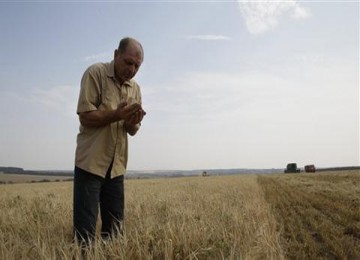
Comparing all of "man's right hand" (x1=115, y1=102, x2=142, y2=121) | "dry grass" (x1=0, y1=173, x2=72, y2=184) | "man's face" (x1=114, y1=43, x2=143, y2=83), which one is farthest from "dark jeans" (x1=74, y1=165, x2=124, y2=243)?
"dry grass" (x1=0, y1=173, x2=72, y2=184)

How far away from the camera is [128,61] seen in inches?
151

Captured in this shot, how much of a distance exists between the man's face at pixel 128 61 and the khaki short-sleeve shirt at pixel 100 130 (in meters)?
0.10

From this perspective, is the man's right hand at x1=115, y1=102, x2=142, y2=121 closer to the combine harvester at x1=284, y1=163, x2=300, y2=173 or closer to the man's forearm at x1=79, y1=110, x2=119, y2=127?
the man's forearm at x1=79, y1=110, x2=119, y2=127

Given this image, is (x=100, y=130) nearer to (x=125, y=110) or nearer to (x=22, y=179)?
(x=125, y=110)

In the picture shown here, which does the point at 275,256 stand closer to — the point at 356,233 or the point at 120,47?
the point at 120,47

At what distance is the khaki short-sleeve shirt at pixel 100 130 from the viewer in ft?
12.5

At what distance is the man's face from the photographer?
150 inches

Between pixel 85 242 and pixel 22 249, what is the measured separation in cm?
82

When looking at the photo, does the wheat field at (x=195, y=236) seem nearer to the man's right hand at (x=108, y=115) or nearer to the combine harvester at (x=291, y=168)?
the man's right hand at (x=108, y=115)

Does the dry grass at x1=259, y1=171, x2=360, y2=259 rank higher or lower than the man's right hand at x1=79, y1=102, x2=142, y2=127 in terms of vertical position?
lower

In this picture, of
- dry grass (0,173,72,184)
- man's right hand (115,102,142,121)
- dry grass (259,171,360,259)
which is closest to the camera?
man's right hand (115,102,142,121)

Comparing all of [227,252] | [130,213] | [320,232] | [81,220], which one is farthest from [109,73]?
[320,232]

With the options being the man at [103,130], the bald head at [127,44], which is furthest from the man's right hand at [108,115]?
the bald head at [127,44]

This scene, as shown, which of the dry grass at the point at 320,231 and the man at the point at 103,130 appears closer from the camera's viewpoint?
the man at the point at 103,130
